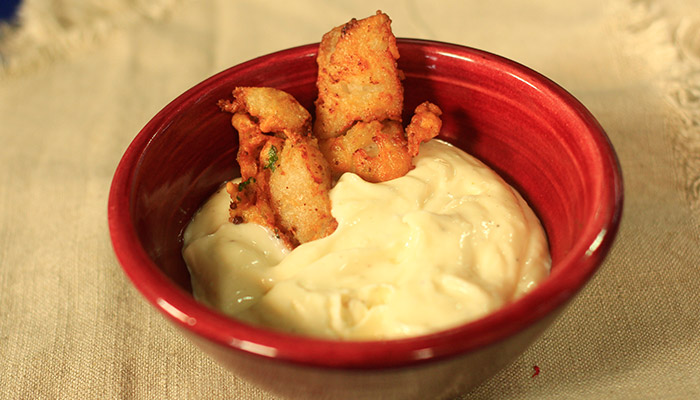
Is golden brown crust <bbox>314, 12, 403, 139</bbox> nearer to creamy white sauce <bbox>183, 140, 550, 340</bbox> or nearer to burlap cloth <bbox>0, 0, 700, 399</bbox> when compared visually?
creamy white sauce <bbox>183, 140, 550, 340</bbox>

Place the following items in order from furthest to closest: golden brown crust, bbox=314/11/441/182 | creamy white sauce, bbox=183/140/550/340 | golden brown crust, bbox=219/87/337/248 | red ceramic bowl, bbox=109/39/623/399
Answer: golden brown crust, bbox=314/11/441/182 < golden brown crust, bbox=219/87/337/248 < creamy white sauce, bbox=183/140/550/340 < red ceramic bowl, bbox=109/39/623/399

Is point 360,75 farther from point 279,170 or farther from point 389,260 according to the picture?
point 389,260

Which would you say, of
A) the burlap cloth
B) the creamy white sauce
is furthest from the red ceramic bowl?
the burlap cloth

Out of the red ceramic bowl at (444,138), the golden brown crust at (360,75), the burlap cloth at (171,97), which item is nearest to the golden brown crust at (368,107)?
the golden brown crust at (360,75)

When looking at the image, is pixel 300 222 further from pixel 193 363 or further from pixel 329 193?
pixel 193 363

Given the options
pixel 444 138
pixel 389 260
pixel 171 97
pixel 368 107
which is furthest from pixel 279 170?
pixel 171 97

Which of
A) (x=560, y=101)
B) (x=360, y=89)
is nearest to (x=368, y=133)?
(x=360, y=89)
